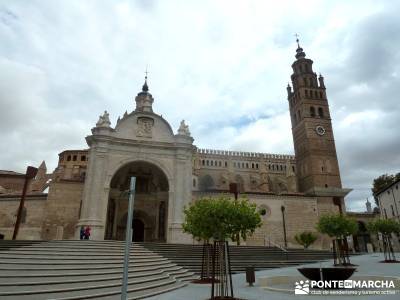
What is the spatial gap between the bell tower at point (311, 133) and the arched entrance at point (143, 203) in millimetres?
30902

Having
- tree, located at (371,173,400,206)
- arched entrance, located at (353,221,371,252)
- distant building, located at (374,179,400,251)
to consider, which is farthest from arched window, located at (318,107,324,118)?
arched entrance, located at (353,221,371,252)

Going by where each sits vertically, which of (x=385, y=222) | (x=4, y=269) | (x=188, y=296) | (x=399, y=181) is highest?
(x=399, y=181)

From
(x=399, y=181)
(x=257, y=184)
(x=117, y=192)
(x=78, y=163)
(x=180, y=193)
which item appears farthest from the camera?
(x=257, y=184)

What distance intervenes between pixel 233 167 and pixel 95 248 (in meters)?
43.3

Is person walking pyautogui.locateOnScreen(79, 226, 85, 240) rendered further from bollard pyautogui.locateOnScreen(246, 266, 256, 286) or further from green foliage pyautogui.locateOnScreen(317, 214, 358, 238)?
green foliage pyautogui.locateOnScreen(317, 214, 358, 238)

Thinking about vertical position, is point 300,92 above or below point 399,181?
above

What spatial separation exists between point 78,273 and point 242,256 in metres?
12.7

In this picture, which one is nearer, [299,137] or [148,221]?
[148,221]

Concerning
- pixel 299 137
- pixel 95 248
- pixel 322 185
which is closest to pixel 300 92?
pixel 299 137

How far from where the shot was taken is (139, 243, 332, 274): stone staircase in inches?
722

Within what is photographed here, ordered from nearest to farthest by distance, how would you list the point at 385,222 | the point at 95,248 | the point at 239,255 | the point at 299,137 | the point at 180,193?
the point at 95,248 < the point at 239,255 < the point at 385,222 < the point at 180,193 < the point at 299,137

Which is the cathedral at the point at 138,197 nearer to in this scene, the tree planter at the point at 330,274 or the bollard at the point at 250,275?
the bollard at the point at 250,275

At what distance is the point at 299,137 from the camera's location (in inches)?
2308

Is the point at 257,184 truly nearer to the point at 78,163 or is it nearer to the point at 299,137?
the point at 299,137
